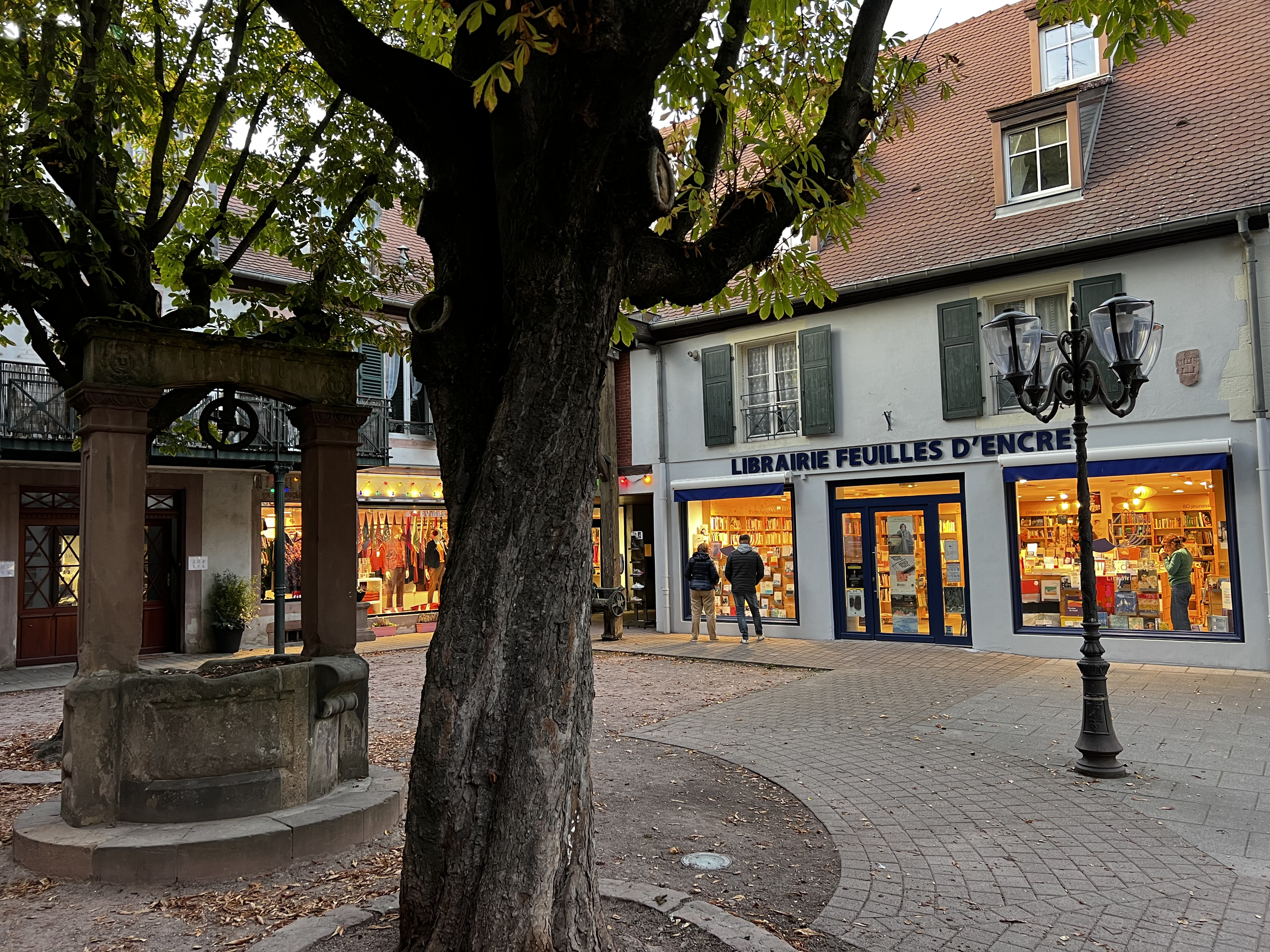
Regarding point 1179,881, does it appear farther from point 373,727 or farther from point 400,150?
point 400,150

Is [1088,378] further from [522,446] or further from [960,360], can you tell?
[960,360]

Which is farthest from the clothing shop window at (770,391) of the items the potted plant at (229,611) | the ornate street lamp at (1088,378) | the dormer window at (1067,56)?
the potted plant at (229,611)

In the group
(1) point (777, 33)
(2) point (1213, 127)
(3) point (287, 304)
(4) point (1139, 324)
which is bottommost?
(4) point (1139, 324)

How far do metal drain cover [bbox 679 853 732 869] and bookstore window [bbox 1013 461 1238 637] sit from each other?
338 inches

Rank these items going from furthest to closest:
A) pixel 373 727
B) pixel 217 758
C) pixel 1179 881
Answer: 1. pixel 373 727
2. pixel 217 758
3. pixel 1179 881

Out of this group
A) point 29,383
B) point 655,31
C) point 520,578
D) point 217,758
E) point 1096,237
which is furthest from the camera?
point 29,383

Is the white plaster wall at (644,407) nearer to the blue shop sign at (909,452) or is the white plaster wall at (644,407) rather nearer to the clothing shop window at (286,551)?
the blue shop sign at (909,452)

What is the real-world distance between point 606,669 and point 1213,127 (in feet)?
40.5

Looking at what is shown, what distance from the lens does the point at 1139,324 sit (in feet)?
23.3

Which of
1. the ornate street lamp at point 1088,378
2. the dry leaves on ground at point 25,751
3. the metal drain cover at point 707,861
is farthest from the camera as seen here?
the dry leaves on ground at point 25,751

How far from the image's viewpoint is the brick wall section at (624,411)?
18797mm

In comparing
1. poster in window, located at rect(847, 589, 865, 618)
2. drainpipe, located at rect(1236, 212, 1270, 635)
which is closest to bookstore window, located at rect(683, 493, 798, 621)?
poster in window, located at rect(847, 589, 865, 618)

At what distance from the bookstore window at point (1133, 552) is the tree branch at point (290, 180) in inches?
410

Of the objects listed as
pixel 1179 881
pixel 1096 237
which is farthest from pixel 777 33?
pixel 1096 237
